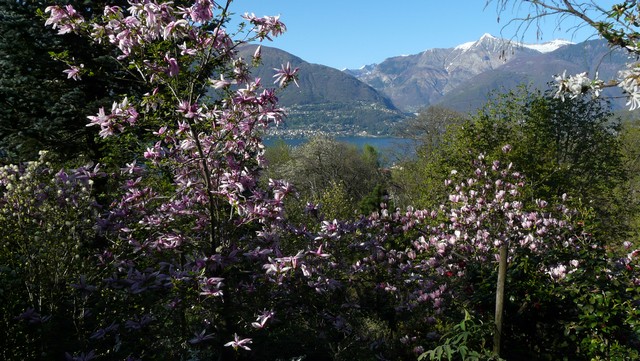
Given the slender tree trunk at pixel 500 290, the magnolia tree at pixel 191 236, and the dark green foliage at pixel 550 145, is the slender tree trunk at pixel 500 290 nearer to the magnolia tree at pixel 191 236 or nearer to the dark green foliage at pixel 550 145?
the magnolia tree at pixel 191 236

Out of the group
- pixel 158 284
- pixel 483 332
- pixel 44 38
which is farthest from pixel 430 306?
pixel 44 38

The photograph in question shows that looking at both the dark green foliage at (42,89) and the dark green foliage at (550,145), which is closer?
the dark green foliage at (42,89)

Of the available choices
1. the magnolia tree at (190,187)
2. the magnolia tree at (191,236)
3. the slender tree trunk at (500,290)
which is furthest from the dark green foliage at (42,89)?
the slender tree trunk at (500,290)

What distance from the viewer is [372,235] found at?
6.80 metres

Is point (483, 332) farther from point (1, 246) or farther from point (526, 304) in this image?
point (1, 246)

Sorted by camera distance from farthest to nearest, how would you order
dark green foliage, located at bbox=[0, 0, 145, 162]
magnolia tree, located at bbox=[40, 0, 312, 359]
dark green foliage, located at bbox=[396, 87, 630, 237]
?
dark green foliage, located at bbox=[396, 87, 630, 237]
dark green foliage, located at bbox=[0, 0, 145, 162]
magnolia tree, located at bbox=[40, 0, 312, 359]

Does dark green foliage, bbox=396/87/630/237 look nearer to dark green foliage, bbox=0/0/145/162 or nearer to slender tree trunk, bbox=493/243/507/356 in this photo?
dark green foliage, bbox=0/0/145/162

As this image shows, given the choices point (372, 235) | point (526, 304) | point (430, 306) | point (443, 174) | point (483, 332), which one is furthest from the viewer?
point (443, 174)

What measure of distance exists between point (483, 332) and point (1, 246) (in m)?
4.77

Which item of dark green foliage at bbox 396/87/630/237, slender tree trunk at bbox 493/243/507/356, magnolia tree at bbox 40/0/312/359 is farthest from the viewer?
dark green foliage at bbox 396/87/630/237

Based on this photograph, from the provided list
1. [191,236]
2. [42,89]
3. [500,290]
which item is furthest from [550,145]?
[42,89]

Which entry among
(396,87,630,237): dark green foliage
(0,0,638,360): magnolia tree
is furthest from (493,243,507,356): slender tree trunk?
(396,87,630,237): dark green foliage

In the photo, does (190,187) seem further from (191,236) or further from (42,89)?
(42,89)

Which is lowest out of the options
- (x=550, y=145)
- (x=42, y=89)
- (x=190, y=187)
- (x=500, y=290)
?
(x=500, y=290)
